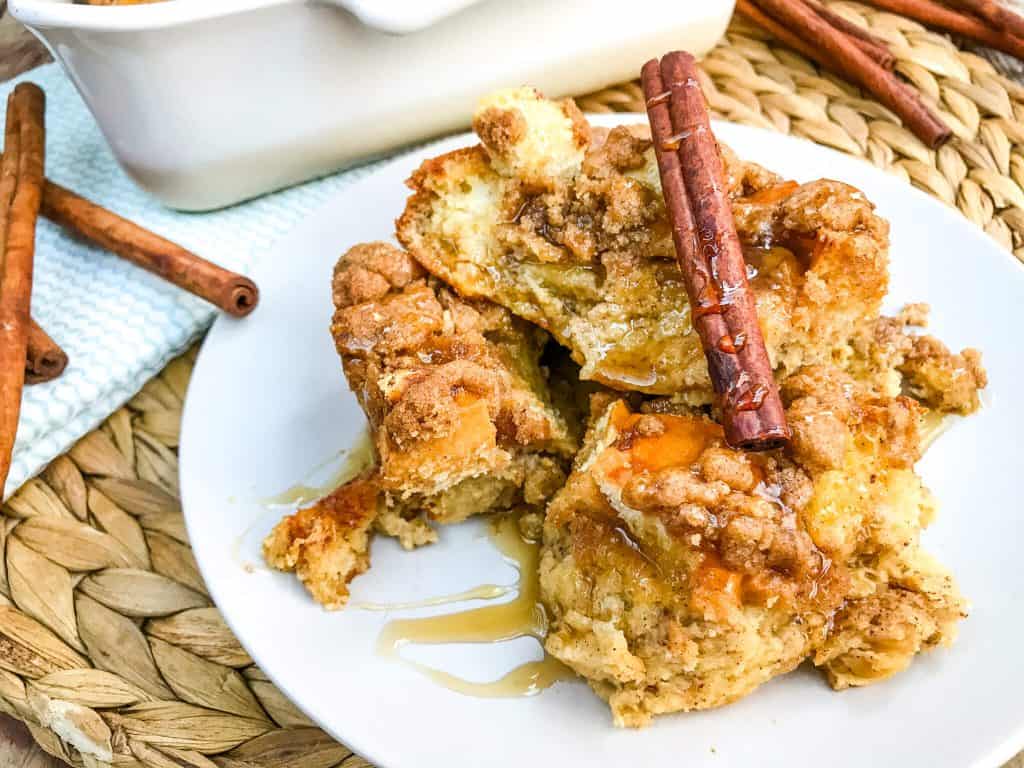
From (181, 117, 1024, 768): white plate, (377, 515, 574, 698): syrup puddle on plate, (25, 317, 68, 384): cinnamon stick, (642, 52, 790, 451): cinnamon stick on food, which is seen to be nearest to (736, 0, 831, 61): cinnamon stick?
(181, 117, 1024, 768): white plate

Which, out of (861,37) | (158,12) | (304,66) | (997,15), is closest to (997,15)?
(997,15)

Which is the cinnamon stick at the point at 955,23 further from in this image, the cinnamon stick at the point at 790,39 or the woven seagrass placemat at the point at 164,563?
the cinnamon stick at the point at 790,39

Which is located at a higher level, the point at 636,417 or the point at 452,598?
the point at 636,417

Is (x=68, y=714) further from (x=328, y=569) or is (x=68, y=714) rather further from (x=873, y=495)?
(x=873, y=495)

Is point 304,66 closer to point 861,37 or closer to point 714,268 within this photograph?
point 714,268

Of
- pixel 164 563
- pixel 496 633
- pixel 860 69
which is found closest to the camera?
pixel 496 633

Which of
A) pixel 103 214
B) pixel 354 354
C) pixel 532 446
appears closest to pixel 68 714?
pixel 354 354
